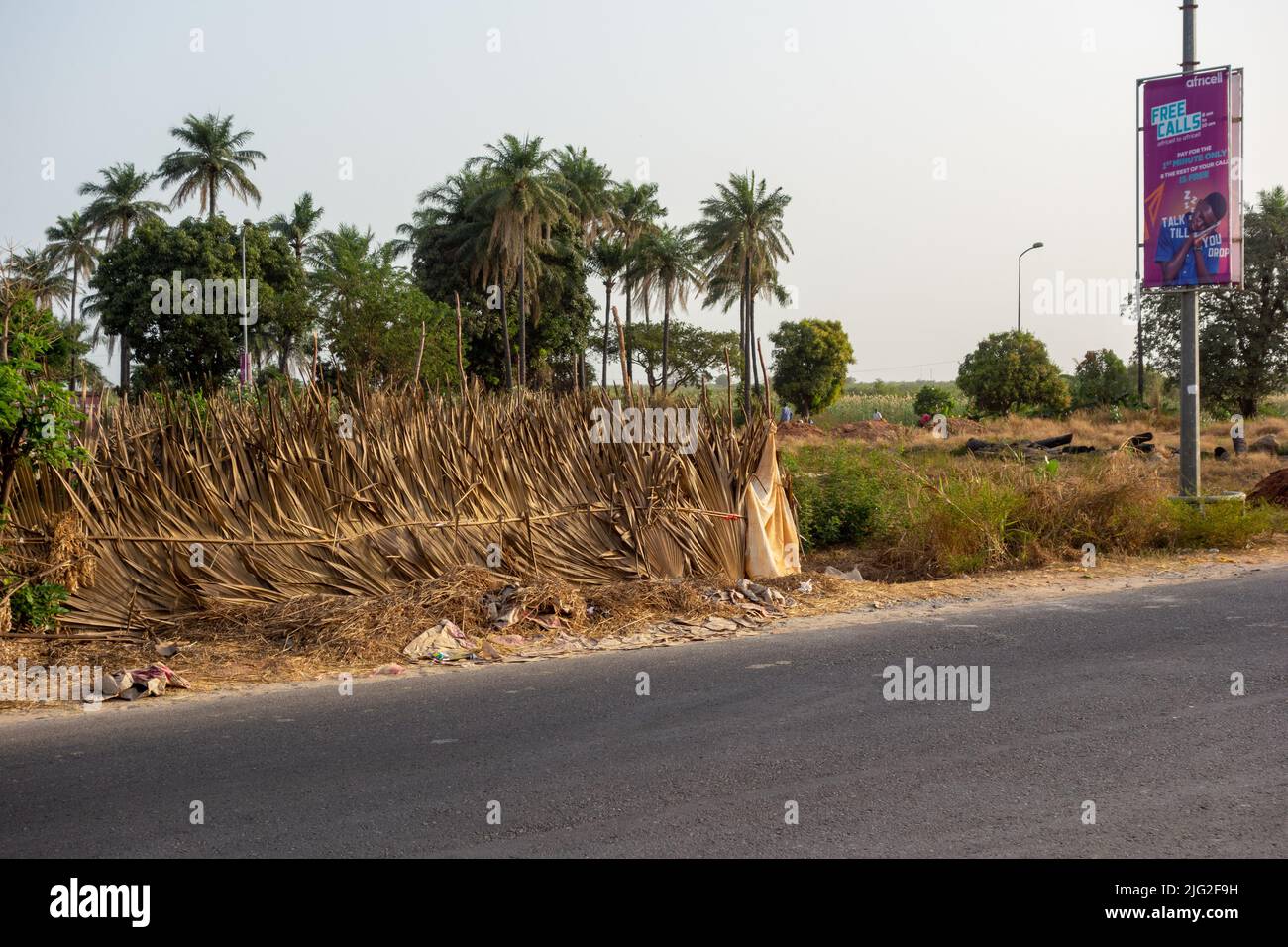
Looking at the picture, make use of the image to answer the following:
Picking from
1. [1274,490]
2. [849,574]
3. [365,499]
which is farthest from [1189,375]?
[365,499]

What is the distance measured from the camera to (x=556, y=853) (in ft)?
13.3

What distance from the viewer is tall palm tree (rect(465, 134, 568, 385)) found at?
157ft

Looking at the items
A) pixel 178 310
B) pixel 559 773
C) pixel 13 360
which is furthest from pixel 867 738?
pixel 178 310

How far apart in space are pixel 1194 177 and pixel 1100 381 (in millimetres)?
35483

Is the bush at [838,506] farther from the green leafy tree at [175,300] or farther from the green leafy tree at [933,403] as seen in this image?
the green leafy tree at [175,300]

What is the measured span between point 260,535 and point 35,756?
10.4 ft

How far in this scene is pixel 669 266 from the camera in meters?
62.5

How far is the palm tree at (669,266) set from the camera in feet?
204

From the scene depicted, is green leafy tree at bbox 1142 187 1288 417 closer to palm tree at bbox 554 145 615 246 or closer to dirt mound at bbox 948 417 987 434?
dirt mound at bbox 948 417 987 434

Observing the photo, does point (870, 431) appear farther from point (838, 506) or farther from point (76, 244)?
point (76, 244)

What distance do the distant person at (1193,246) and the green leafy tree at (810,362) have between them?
153 feet

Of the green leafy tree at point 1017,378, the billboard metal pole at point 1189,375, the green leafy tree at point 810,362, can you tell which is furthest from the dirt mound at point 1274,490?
the green leafy tree at point 810,362

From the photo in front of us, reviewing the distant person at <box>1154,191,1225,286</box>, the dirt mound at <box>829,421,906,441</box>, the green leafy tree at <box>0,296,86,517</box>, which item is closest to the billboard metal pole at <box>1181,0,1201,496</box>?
the distant person at <box>1154,191,1225,286</box>

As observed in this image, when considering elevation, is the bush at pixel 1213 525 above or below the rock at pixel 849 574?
above
